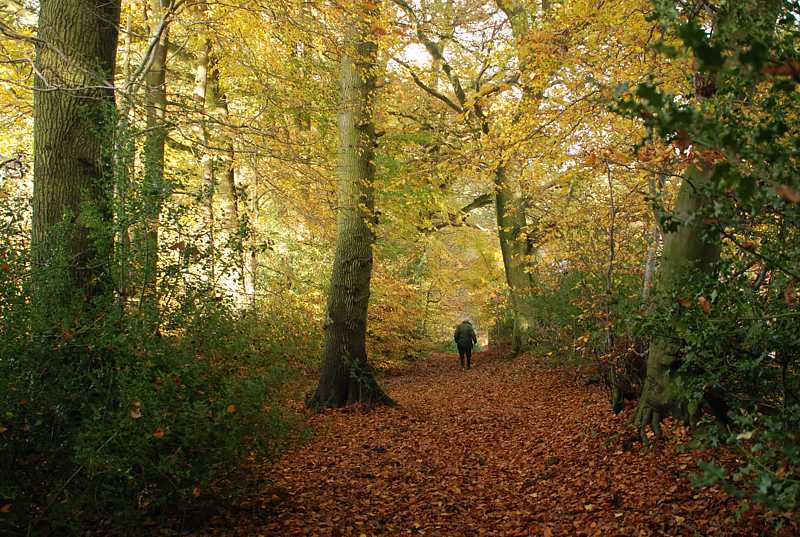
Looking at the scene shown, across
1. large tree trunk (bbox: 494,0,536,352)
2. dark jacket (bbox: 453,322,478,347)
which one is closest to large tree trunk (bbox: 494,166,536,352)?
large tree trunk (bbox: 494,0,536,352)

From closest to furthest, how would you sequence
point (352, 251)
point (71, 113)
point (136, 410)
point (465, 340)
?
point (136, 410) < point (71, 113) < point (352, 251) < point (465, 340)

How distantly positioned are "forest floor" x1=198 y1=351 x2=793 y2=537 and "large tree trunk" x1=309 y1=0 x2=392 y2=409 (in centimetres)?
55

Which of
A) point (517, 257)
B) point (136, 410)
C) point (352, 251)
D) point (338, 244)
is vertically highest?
point (517, 257)

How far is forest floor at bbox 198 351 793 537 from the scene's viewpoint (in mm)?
4484

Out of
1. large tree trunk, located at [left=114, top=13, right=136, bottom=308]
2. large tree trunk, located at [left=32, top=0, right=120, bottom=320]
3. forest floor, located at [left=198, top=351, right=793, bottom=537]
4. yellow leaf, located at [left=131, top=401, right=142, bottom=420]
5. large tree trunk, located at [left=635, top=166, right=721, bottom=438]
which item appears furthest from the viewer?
large tree trunk, located at [left=635, top=166, right=721, bottom=438]

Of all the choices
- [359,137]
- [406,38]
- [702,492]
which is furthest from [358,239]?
[702,492]

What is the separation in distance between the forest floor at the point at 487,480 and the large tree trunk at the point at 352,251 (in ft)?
1.81

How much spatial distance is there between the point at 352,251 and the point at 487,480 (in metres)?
4.87

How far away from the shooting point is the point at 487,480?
6.12 metres

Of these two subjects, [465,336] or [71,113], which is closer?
[71,113]

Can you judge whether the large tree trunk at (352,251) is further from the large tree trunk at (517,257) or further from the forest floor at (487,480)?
the large tree trunk at (517,257)

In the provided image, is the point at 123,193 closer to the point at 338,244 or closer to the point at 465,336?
the point at 338,244

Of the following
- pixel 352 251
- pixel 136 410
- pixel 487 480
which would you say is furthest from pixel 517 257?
pixel 136 410

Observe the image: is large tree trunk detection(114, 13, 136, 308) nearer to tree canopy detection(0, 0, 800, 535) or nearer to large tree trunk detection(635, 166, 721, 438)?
tree canopy detection(0, 0, 800, 535)
